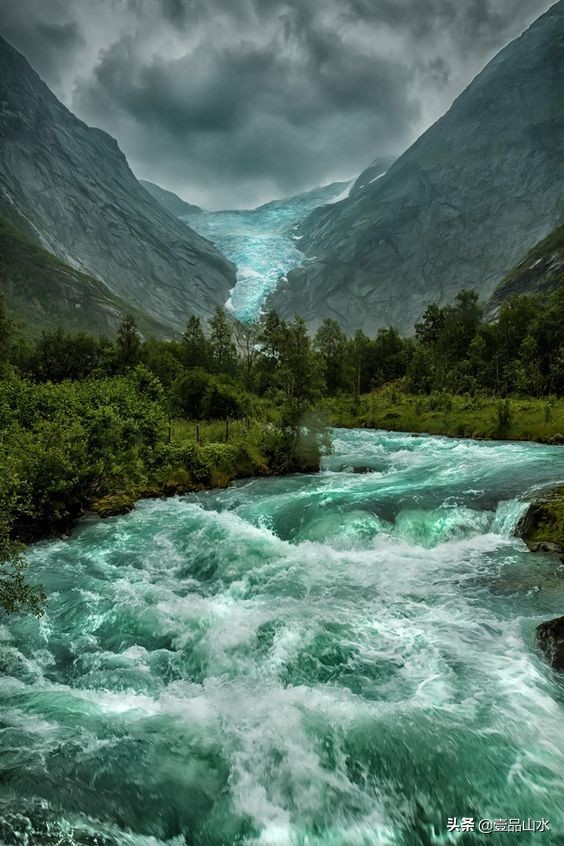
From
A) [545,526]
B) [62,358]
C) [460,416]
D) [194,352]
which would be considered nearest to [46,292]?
[62,358]

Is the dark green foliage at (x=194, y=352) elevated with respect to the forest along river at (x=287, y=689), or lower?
elevated

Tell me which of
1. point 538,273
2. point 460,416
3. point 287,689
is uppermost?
point 538,273

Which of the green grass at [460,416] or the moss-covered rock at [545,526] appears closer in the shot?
the moss-covered rock at [545,526]

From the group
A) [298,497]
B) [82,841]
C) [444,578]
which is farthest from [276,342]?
[82,841]

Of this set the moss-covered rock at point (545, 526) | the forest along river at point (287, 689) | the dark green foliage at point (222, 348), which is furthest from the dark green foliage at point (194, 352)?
the moss-covered rock at point (545, 526)

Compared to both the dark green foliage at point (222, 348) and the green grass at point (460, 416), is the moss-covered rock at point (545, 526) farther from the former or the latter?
the dark green foliage at point (222, 348)

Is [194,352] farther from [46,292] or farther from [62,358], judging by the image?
[46,292]

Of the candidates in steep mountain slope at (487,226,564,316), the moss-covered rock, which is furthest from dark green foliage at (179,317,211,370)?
steep mountain slope at (487,226,564,316)
